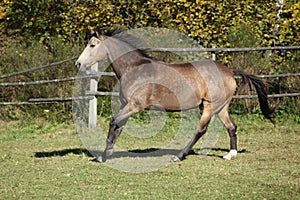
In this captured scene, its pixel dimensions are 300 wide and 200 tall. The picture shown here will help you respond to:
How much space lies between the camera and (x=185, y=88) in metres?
8.17

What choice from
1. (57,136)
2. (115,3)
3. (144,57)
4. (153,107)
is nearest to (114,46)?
(144,57)

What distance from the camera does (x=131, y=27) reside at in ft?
47.8

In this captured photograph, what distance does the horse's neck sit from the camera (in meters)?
8.16

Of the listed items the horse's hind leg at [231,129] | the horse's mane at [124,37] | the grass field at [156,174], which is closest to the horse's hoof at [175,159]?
the grass field at [156,174]

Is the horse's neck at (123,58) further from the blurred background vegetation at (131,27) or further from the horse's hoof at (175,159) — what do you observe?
the blurred background vegetation at (131,27)

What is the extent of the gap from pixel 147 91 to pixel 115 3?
7016 mm

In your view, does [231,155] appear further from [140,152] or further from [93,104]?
[93,104]

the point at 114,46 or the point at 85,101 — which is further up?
the point at 114,46

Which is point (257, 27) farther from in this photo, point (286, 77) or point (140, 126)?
point (140, 126)

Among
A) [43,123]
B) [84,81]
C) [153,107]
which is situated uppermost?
[153,107]

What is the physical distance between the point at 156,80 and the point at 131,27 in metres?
6.65

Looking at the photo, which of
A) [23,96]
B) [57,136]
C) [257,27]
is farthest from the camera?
[257,27]

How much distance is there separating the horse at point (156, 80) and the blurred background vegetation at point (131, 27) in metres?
3.94

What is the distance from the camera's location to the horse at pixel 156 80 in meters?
8.05
